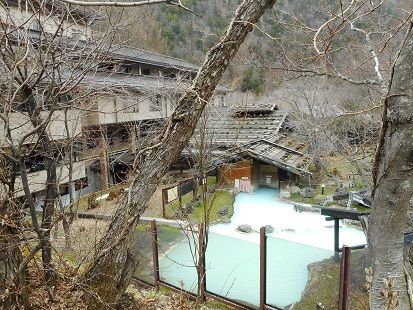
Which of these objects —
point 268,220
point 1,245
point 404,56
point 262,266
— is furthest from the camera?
point 268,220

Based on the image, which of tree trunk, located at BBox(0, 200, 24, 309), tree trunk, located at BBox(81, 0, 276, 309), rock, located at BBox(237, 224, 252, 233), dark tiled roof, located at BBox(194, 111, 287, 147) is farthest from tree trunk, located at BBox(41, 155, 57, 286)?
dark tiled roof, located at BBox(194, 111, 287, 147)

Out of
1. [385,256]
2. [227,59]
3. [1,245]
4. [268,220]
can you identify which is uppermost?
[227,59]

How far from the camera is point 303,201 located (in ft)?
47.2

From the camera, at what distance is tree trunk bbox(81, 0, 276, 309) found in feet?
11.0

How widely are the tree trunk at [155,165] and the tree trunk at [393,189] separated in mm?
1687

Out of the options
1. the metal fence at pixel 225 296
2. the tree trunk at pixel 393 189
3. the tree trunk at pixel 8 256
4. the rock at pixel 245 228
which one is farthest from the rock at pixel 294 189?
the tree trunk at pixel 393 189

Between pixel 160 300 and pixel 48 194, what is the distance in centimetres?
292

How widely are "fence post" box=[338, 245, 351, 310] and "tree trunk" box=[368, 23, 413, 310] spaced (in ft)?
9.54

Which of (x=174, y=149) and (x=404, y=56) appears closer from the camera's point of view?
(x=404, y=56)

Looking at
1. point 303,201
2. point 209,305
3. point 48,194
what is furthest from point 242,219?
point 48,194

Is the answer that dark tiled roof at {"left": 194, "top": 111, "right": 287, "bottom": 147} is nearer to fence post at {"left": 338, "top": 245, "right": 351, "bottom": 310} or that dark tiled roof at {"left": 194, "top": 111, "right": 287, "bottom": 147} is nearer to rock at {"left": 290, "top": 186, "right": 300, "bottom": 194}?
rock at {"left": 290, "top": 186, "right": 300, "bottom": 194}

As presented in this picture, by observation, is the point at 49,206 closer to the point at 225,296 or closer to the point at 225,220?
the point at 225,296

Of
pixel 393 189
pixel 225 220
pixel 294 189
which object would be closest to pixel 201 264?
pixel 393 189

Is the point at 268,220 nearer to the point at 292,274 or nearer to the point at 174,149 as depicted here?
the point at 292,274
